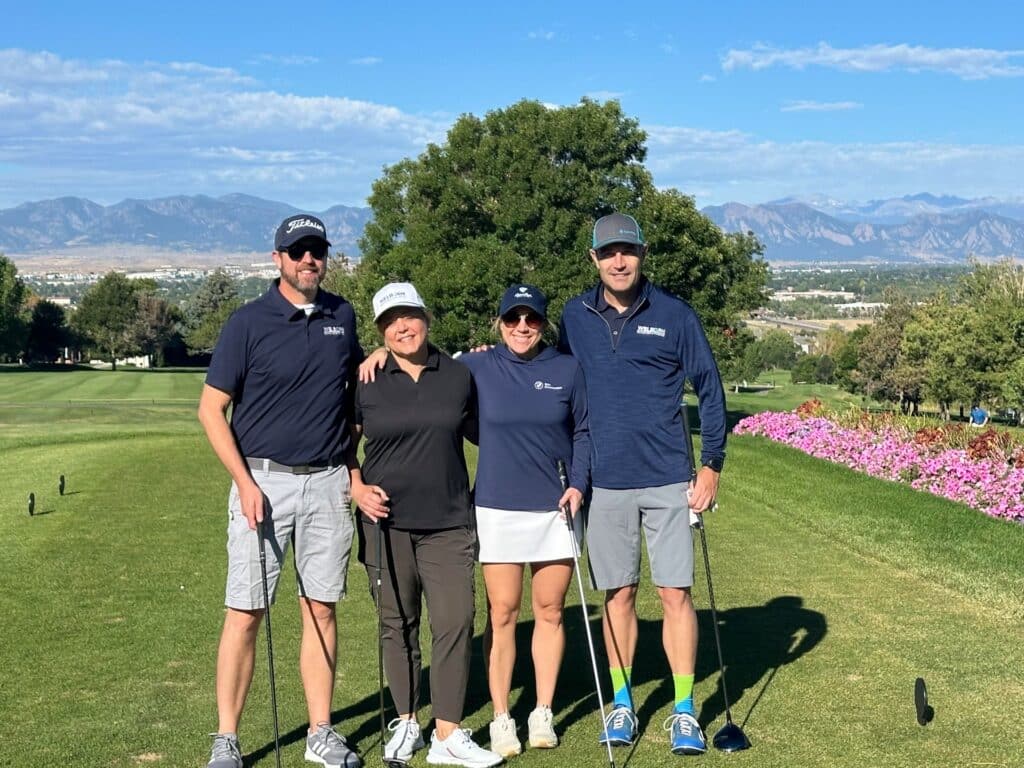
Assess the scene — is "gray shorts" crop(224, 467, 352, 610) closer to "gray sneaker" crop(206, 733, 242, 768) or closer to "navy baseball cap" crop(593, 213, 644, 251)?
"gray sneaker" crop(206, 733, 242, 768)

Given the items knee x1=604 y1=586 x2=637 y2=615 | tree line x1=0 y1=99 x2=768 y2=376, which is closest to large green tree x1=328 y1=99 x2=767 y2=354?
tree line x1=0 y1=99 x2=768 y2=376

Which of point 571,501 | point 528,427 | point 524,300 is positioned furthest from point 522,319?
point 571,501

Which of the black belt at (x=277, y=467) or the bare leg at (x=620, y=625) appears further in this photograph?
the bare leg at (x=620, y=625)

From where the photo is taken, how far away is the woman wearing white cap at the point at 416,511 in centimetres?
580

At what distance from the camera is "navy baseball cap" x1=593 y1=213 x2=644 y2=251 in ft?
19.9

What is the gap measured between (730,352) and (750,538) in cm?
3397

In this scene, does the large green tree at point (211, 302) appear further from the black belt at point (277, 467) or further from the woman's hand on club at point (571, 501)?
the woman's hand on club at point (571, 501)

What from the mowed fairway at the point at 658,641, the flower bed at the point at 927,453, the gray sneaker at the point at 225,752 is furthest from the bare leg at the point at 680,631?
the flower bed at the point at 927,453

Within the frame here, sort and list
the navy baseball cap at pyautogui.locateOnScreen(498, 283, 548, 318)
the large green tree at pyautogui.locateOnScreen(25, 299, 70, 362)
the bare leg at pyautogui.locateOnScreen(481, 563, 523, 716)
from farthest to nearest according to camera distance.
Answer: the large green tree at pyautogui.locateOnScreen(25, 299, 70, 362) → the bare leg at pyautogui.locateOnScreen(481, 563, 523, 716) → the navy baseball cap at pyautogui.locateOnScreen(498, 283, 548, 318)

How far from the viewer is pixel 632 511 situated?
6.22m

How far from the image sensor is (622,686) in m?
6.22

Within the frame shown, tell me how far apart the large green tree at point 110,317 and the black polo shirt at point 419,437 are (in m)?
114

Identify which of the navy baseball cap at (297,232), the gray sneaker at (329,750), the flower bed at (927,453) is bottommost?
the flower bed at (927,453)

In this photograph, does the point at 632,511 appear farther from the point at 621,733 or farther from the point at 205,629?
the point at 205,629
